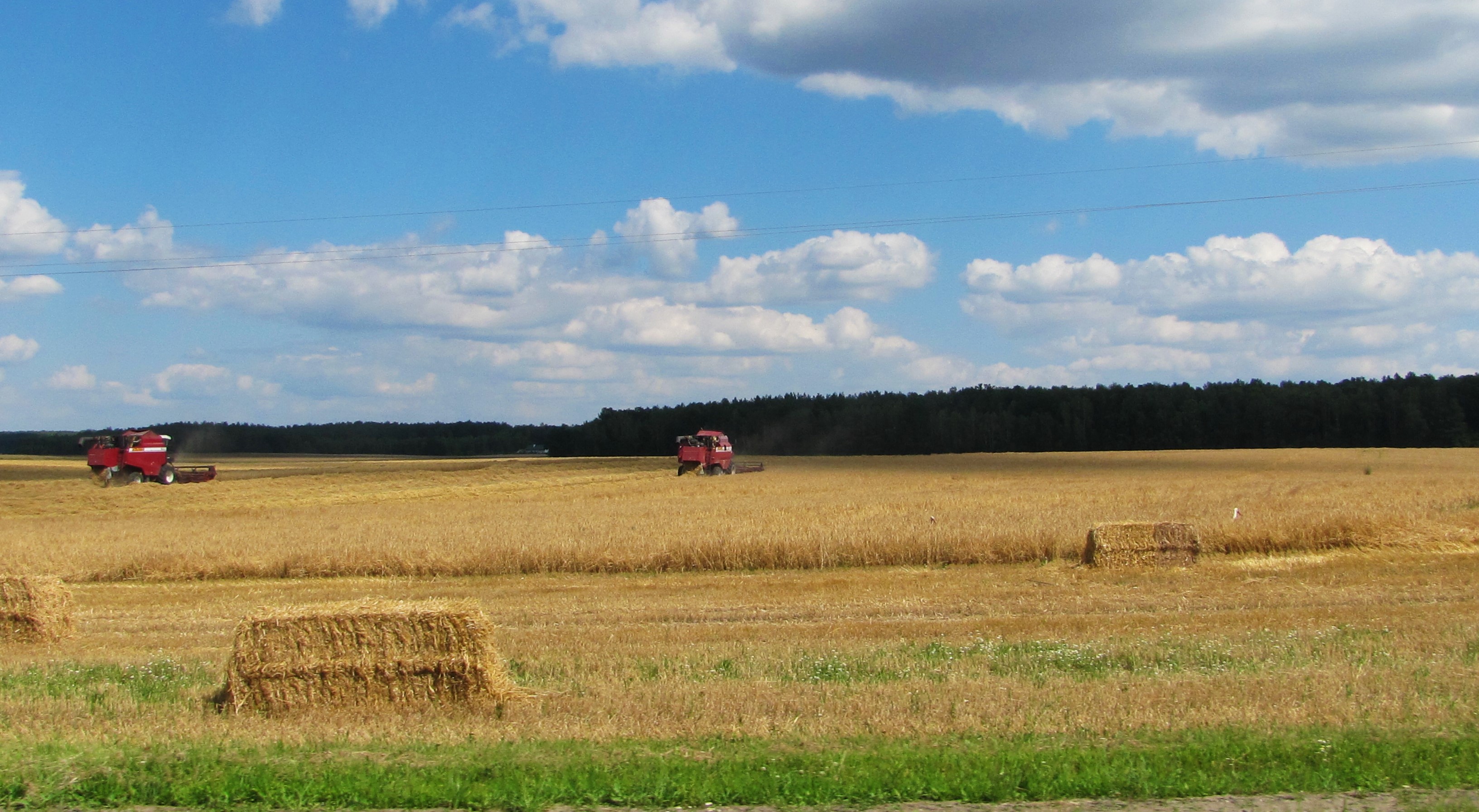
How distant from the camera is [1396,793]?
6.46 meters

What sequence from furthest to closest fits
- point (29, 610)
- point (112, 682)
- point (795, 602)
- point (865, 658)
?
point (795, 602), point (29, 610), point (865, 658), point (112, 682)

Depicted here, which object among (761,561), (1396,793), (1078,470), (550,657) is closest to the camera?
(1396,793)

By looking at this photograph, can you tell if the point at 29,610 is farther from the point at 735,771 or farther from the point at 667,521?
the point at 667,521

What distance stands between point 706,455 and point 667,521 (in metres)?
29.2

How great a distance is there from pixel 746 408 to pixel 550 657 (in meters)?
112

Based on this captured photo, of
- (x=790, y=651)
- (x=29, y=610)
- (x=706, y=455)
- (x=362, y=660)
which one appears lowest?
(x=790, y=651)

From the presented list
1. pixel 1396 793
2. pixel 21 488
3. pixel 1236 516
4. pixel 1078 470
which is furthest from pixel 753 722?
pixel 1078 470

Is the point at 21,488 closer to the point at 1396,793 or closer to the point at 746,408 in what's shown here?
the point at 1396,793

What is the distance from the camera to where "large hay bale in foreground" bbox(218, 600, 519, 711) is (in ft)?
32.2

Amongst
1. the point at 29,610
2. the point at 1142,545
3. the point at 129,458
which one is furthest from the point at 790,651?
the point at 129,458

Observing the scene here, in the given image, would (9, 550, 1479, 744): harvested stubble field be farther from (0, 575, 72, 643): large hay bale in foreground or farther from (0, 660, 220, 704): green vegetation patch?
(0, 575, 72, 643): large hay bale in foreground

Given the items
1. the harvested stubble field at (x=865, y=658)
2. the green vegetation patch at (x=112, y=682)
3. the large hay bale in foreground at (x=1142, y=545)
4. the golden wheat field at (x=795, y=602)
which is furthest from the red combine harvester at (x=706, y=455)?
the green vegetation patch at (x=112, y=682)

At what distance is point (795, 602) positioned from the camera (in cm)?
1762

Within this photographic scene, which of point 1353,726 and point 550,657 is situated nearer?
point 1353,726
